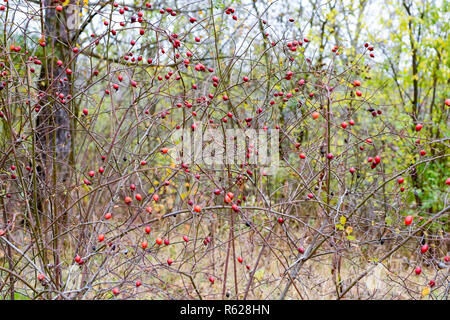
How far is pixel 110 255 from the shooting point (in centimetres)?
234

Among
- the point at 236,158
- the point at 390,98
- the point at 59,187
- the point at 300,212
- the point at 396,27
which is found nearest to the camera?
the point at 236,158

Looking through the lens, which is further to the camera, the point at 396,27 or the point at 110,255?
the point at 396,27
